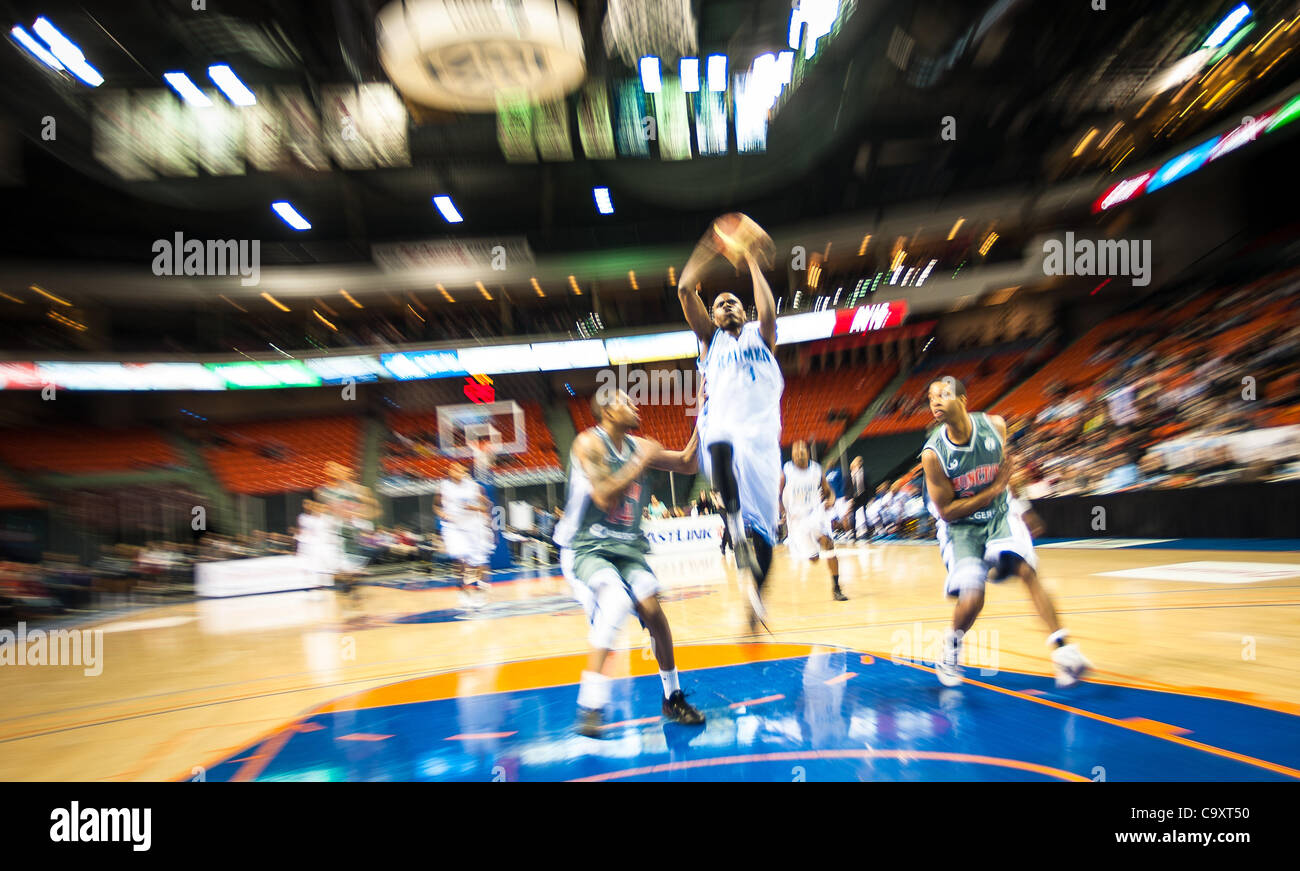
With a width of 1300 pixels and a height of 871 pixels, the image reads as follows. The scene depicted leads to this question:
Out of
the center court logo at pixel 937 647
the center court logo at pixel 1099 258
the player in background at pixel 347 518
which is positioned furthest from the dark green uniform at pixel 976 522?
the player in background at pixel 347 518

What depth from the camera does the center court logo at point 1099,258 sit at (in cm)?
698

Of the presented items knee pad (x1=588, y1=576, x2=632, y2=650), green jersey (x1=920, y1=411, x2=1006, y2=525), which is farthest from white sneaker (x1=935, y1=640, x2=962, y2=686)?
knee pad (x1=588, y1=576, x2=632, y2=650)

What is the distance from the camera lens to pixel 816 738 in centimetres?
242

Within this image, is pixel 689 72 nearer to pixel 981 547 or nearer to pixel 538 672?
pixel 981 547

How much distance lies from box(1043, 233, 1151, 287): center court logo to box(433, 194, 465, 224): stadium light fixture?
19.3 ft

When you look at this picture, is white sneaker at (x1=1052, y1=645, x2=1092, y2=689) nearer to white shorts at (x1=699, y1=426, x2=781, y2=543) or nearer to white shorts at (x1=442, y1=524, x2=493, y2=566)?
white shorts at (x1=699, y1=426, x2=781, y2=543)

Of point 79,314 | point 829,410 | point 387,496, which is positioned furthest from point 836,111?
point 79,314

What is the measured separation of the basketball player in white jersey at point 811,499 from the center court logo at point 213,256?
18.3 feet

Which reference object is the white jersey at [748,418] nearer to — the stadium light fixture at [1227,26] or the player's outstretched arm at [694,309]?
the player's outstretched arm at [694,309]

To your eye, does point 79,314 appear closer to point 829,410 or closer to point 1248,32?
point 829,410

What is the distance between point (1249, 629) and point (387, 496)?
9112 mm
